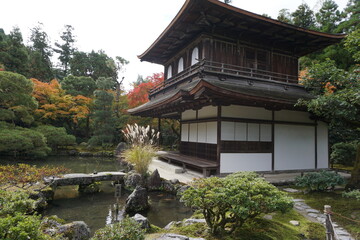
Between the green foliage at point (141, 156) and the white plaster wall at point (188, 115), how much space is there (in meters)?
3.08

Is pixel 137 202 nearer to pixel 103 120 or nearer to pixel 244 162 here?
pixel 244 162

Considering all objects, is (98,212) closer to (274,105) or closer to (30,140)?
(274,105)

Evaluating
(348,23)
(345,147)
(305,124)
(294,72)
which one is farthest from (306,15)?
(305,124)

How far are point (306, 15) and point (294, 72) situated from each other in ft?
42.2

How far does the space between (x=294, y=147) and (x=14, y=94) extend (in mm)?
15485

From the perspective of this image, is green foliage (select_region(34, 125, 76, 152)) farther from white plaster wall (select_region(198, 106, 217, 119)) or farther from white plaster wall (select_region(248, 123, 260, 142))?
white plaster wall (select_region(248, 123, 260, 142))

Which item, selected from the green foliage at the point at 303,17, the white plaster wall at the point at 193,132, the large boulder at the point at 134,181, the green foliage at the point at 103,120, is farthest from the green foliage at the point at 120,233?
the green foliage at the point at 303,17

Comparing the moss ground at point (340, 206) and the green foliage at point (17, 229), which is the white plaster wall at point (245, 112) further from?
the green foliage at point (17, 229)

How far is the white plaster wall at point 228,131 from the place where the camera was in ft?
24.4

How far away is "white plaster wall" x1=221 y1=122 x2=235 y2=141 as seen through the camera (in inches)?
293

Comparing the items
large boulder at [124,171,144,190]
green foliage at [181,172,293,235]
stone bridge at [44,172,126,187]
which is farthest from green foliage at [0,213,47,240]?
large boulder at [124,171,144,190]

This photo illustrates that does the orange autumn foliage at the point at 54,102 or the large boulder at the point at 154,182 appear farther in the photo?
the orange autumn foliage at the point at 54,102

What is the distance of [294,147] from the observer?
863 centimetres

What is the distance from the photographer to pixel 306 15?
19.5m
